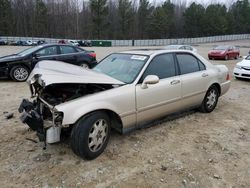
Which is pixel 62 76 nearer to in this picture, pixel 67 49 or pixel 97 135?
pixel 97 135

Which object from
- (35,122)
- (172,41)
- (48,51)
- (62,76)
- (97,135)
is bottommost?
(97,135)

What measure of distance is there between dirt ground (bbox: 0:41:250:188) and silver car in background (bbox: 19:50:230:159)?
28cm

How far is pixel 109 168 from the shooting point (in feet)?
10.6

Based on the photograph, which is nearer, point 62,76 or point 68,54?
point 62,76

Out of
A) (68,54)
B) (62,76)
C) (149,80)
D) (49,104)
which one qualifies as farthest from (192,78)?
(68,54)

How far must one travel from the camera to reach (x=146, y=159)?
3.46 metres

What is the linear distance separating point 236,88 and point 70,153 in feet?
21.9

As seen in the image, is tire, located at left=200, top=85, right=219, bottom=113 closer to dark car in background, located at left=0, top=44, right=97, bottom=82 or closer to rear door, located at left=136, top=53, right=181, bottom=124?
rear door, located at left=136, top=53, right=181, bottom=124

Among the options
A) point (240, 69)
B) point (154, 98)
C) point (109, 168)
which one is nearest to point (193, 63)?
point (154, 98)

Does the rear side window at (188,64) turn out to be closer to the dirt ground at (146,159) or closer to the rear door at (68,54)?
the dirt ground at (146,159)

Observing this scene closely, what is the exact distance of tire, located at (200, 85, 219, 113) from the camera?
17.3 feet

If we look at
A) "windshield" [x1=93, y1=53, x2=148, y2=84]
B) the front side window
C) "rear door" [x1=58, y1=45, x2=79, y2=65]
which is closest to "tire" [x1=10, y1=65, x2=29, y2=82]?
the front side window

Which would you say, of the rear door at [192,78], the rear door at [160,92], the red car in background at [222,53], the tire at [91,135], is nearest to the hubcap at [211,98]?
the rear door at [192,78]

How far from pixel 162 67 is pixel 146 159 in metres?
1.69
